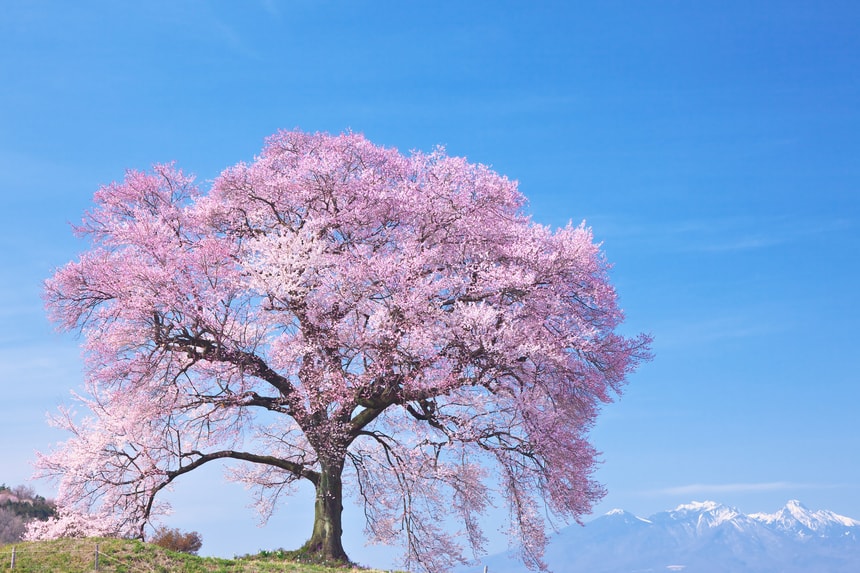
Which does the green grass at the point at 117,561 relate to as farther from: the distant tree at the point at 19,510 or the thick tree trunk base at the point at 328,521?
the distant tree at the point at 19,510

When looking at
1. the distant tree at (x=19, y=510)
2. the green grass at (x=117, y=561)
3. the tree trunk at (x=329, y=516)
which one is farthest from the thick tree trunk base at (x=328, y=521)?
the distant tree at (x=19, y=510)

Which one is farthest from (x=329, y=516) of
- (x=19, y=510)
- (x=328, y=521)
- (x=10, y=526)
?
(x=19, y=510)

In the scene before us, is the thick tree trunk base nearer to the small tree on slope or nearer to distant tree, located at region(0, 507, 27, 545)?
the small tree on slope

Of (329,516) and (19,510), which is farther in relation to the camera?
(19,510)

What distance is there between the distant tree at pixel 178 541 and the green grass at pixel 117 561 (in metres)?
4.41

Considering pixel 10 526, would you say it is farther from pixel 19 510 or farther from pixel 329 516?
pixel 329 516

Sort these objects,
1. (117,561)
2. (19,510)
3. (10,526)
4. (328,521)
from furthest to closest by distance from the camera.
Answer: (19,510)
(10,526)
(328,521)
(117,561)

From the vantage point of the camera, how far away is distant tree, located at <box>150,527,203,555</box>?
1167 inches

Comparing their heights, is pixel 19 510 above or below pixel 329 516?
above

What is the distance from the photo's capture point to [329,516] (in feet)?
93.7

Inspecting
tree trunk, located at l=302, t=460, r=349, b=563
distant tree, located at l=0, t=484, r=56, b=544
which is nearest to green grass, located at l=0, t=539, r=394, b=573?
tree trunk, located at l=302, t=460, r=349, b=563

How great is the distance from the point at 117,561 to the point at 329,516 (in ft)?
23.9

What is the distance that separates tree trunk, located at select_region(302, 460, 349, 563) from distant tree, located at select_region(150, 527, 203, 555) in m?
4.85

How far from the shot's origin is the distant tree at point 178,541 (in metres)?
29.6
